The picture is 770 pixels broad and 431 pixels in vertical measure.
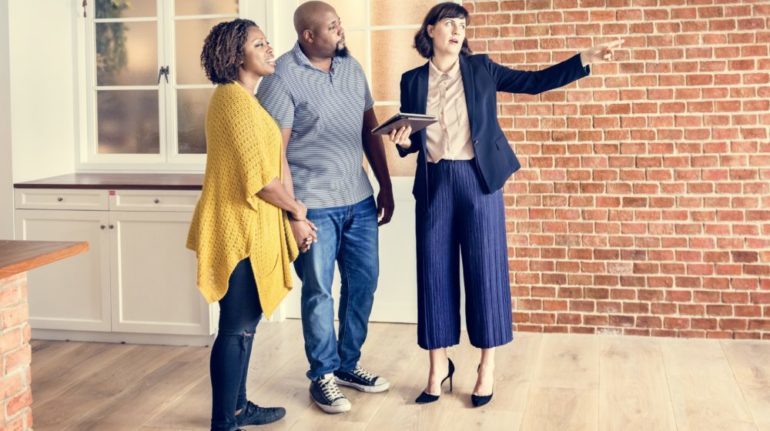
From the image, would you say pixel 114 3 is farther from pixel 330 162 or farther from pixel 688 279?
pixel 688 279

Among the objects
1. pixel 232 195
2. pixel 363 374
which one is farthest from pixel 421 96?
pixel 363 374

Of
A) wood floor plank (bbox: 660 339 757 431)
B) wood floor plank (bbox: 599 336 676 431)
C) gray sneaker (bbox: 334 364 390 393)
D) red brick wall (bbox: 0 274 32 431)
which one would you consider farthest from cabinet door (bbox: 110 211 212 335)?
wood floor plank (bbox: 660 339 757 431)

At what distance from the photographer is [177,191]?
484cm

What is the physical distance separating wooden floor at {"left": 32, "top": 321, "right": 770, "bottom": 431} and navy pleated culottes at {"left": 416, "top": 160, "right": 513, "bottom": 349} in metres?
0.31

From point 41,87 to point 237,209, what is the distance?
2.54 m

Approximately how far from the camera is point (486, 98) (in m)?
3.83

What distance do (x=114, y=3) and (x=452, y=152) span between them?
2627 mm

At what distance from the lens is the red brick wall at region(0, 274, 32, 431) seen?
116 inches

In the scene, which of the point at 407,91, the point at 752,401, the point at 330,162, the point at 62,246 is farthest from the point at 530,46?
the point at 62,246

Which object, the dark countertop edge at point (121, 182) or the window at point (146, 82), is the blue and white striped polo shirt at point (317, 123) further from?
the window at point (146, 82)

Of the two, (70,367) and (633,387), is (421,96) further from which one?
(70,367)

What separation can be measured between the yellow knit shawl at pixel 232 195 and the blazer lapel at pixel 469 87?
0.88 m

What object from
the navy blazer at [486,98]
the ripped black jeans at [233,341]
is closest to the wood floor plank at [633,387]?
the navy blazer at [486,98]

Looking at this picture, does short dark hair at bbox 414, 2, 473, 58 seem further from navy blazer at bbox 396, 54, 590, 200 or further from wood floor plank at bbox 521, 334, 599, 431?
wood floor plank at bbox 521, 334, 599, 431
